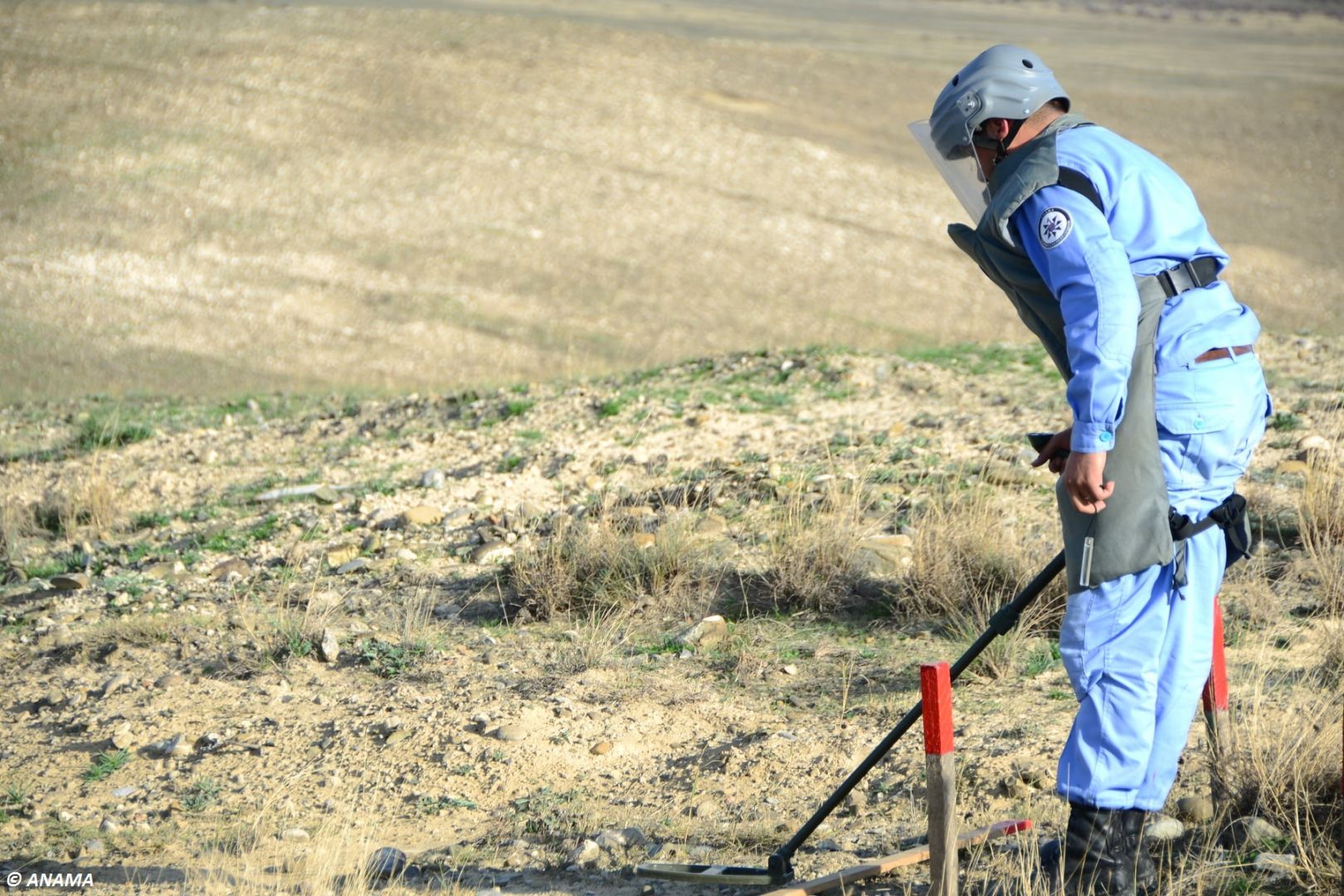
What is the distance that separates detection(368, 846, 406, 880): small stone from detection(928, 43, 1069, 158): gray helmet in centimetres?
237

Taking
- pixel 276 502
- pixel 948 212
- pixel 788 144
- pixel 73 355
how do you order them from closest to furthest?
1. pixel 276 502
2. pixel 73 355
3. pixel 948 212
4. pixel 788 144

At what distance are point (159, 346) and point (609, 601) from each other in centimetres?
1064

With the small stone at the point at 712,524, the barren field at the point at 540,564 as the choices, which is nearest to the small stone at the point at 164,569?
the barren field at the point at 540,564

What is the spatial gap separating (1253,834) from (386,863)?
2256 mm

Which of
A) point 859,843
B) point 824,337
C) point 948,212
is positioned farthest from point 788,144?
point 859,843

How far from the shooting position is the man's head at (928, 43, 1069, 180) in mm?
3076

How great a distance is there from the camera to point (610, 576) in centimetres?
545

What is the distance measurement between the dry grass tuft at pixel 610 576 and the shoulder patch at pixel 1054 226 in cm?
273

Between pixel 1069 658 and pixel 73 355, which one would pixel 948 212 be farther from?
pixel 1069 658

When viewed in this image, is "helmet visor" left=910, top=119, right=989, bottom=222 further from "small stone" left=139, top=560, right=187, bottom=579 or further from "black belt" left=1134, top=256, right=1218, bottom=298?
"small stone" left=139, top=560, right=187, bottom=579

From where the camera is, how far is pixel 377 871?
354 cm

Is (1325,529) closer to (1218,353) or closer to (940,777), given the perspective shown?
(1218,353)

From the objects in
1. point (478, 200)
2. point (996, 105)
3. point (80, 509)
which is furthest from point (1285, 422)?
point (478, 200)

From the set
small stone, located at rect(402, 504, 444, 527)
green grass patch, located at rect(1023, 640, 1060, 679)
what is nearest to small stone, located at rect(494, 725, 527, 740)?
green grass patch, located at rect(1023, 640, 1060, 679)
